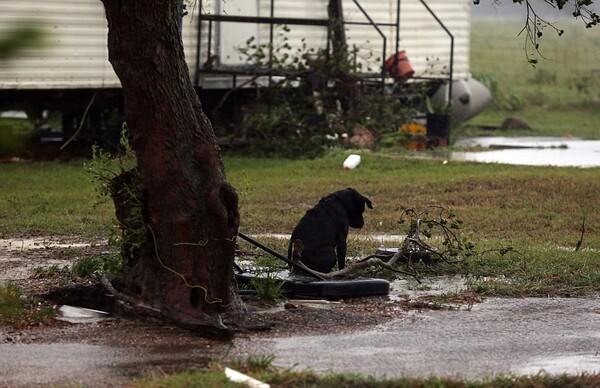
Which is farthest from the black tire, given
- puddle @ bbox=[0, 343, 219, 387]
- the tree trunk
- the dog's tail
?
puddle @ bbox=[0, 343, 219, 387]

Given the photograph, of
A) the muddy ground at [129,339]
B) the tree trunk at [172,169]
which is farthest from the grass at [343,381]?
the tree trunk at [172,169]

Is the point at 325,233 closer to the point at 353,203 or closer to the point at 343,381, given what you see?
the point at 353,203

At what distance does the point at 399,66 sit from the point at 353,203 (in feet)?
45.8

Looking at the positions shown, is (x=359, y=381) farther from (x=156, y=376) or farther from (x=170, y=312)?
(x=170, y=312)

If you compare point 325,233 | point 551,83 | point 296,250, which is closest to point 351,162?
point 325,233

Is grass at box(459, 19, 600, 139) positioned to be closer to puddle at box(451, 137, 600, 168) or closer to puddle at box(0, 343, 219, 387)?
puddle at box(451, 137, 600, 168)

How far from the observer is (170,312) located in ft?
25.0

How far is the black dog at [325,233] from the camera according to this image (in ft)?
29.5

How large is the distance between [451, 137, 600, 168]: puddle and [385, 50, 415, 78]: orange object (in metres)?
1.65

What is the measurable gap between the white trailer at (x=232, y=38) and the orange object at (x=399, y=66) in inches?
8.8

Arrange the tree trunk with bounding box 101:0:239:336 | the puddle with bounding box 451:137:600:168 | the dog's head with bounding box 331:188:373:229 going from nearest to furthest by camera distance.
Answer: the tree trunk with bounding box 101:0:239:336 → the dog's head with bounding box 331:188:373:229 → the puddle with bounding box 451:137:600:168

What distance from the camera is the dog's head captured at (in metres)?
9.32

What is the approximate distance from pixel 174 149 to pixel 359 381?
2442mm

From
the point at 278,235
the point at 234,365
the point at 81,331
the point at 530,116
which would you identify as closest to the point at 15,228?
the point at 278,235
